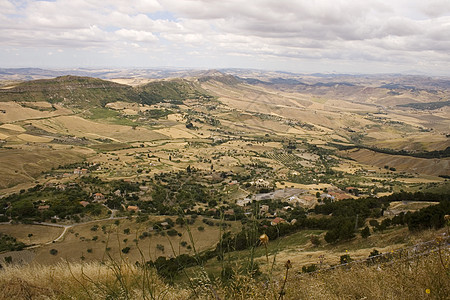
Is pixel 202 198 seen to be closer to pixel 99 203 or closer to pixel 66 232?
pixel 99 203

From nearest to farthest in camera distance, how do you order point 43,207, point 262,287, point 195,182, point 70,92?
point 262,287 → point 43,207 → point 195,182 → point 70,92

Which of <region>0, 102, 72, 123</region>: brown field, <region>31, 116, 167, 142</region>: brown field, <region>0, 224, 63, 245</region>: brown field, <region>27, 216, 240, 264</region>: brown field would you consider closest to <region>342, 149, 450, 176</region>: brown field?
<region>27, 216, 240, 264</region>: brown field

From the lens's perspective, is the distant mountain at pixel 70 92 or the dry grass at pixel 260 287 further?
the distant mountain at pixel 70 92

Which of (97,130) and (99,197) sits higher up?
(97,130)

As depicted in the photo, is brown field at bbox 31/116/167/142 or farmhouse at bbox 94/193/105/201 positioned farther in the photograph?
brown field at bbox 31/116/167/142

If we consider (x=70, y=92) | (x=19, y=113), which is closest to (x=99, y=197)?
(x=19, y=113)

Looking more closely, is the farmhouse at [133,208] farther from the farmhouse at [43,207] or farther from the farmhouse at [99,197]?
the farmhouse at [43,207]

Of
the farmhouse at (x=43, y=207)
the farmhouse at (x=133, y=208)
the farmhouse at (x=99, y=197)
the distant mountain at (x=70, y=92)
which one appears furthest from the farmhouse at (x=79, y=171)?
the distant mountain at (x=70, y=92)

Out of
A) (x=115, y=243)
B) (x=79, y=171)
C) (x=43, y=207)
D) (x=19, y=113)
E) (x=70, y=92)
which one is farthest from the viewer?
(x=70, y=92)

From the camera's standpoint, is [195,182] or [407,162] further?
[407,162]

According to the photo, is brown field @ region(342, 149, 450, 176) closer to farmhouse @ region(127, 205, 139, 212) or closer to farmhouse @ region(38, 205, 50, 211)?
farmhouse @ region(127, 205, 139, 212)

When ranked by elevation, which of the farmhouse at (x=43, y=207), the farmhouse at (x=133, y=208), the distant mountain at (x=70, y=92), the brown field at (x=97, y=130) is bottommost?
the farmhouse at (x=133, y=208)

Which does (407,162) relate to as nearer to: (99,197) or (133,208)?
(133,208)

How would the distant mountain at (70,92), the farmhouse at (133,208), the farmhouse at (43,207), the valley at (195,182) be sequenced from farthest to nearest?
the distant mountain at (70,92) → the farmhouse at (133,208) → the farmhouse at (43,207) → the valley at (195,182)
